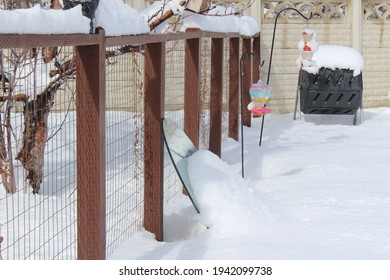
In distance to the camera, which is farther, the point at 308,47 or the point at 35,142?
the point at 308,47

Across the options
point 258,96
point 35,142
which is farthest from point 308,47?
point 35,142

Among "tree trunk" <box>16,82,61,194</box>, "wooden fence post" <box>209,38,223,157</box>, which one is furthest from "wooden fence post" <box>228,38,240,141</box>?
"tree trunk" <box>16,82,61,194</box>

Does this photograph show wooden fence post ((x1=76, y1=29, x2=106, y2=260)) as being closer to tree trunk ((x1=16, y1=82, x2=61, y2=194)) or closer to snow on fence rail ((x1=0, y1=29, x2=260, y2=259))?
snow on fence rail ((x1=0, y1=29, x2=260, y2=259))

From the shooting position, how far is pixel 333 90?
11.8 meters

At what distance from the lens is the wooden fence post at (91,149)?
13.1 feet

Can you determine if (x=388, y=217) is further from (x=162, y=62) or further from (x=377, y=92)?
(x=377, y=92)

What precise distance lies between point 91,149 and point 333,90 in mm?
8193

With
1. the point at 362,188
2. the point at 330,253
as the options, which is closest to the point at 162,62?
the point at 330,253

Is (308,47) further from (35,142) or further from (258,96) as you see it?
(35,142)

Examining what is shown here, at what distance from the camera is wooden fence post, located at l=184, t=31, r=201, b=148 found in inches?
266

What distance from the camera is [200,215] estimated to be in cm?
527

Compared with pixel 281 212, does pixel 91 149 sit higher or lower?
higher
